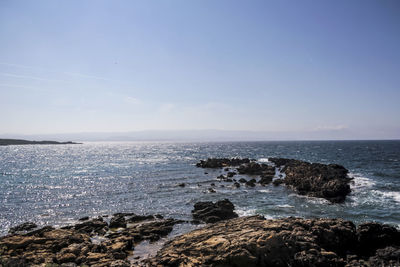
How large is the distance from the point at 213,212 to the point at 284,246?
13.4 metres

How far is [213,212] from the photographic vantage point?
91.3ft

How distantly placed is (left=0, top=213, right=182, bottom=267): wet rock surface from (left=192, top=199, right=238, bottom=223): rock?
355cm

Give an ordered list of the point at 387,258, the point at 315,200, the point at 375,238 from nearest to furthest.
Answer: the point at 387,258
the point at 375,238
the point at 315,200

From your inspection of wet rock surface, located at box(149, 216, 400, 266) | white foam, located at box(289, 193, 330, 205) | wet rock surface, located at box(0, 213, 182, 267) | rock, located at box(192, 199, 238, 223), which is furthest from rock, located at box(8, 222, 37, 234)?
white foam, located at box(289, 193, 330, 205)

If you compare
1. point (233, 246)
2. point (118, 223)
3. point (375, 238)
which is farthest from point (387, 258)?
point (118, 223)

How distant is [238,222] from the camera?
67.8 ft

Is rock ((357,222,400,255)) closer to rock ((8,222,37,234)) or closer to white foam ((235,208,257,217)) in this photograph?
white foam ((235,208,257,217))

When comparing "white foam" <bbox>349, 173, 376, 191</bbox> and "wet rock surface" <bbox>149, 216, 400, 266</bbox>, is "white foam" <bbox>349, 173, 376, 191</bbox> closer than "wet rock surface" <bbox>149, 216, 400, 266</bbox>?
No

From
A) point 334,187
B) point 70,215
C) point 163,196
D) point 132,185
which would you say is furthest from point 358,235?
point 132,185

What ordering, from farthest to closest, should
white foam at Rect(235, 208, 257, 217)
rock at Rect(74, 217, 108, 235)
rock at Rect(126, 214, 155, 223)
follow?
white foam at Rect(235, 208, 257, 217)
rock at Rect(126, 214, 155, 223)
rock at Rect(74, 217, 108, 235)

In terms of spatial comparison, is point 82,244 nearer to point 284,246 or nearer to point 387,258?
point 284,246

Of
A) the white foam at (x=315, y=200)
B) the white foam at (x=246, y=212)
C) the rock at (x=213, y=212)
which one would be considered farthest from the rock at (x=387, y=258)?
the white foam at (x=315, y=200)

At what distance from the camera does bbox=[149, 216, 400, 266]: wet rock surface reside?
572 inches

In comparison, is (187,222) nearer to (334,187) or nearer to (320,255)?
(320,255)
